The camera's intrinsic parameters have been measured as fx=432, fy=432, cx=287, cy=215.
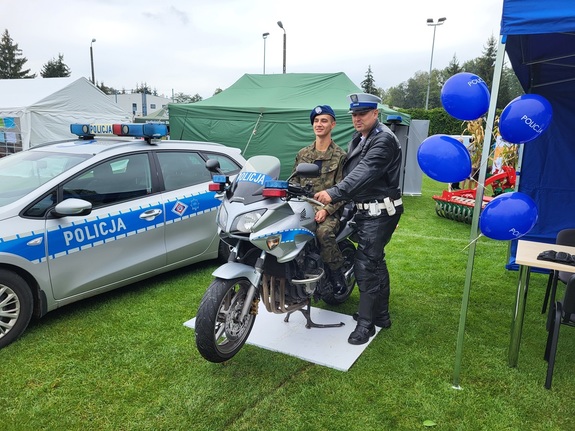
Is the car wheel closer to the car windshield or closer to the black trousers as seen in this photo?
the car windshield

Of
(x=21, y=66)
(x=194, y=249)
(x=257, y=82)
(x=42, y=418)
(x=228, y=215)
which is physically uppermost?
(x=21, y=66)

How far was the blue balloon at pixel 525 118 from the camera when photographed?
243 centimetres

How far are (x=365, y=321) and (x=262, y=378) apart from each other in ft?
3.20

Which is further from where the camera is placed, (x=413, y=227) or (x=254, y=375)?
(x=413, y=227)

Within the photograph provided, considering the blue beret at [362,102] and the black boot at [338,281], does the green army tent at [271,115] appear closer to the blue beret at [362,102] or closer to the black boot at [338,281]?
the black boot at [338,281]

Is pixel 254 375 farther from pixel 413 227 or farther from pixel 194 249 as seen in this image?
pixel 413 227

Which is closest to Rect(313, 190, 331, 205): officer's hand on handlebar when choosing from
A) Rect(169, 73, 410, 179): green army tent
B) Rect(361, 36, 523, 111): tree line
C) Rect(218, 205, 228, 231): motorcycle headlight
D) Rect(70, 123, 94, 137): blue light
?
Rect(218, 205, 228, 231): motorcycle headlight

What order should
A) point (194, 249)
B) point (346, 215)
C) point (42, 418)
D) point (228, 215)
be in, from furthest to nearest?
1. point (194, 249)
2. point (346, 215)
3. point (228, 215)
4. point (42, 418)

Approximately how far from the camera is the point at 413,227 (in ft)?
25.2

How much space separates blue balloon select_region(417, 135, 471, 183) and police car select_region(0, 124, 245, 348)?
2.51m

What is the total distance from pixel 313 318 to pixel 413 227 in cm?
443

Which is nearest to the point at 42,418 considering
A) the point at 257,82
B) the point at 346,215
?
the point at 346,215

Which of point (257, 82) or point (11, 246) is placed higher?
point (257, 82)

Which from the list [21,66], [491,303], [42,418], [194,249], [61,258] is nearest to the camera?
[42,418]
